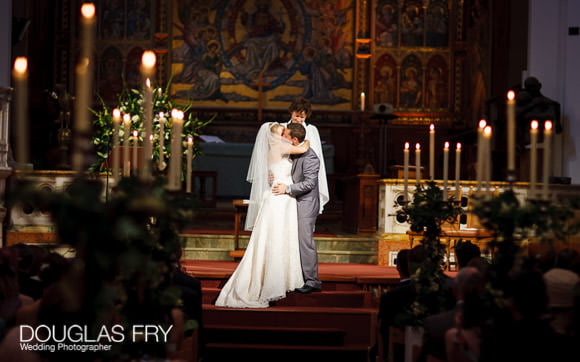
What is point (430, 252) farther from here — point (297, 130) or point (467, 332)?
point (297, 130)

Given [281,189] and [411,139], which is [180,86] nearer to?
[411,139]

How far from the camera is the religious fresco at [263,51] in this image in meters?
15.2

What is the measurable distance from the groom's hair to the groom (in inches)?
1.9

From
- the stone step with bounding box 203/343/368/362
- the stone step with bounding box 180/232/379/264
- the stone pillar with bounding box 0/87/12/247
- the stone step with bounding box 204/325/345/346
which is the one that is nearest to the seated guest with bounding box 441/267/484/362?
the stone step with bounding box 203/343/368/362

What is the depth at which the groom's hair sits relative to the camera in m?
6.73

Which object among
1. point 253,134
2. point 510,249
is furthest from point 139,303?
point 253,134

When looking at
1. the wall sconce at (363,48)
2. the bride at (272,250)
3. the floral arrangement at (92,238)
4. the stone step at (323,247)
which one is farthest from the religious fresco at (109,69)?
the floral arrangement at (92,238)

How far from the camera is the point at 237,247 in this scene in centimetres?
926

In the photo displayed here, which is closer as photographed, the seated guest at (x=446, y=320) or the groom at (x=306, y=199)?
the seated guest at (x=446, y=320)

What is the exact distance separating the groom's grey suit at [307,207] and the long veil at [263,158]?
210mm

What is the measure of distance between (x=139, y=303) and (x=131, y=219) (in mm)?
718

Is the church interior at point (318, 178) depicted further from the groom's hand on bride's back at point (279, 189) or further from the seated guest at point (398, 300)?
the groom's hand on bride's back at point (279, 189)

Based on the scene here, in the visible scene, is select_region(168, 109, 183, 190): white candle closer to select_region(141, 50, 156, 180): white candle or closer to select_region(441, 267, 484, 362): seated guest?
select_region(141, 50, 156, 180): white candle

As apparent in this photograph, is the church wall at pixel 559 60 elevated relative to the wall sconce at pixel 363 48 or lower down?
lower down
